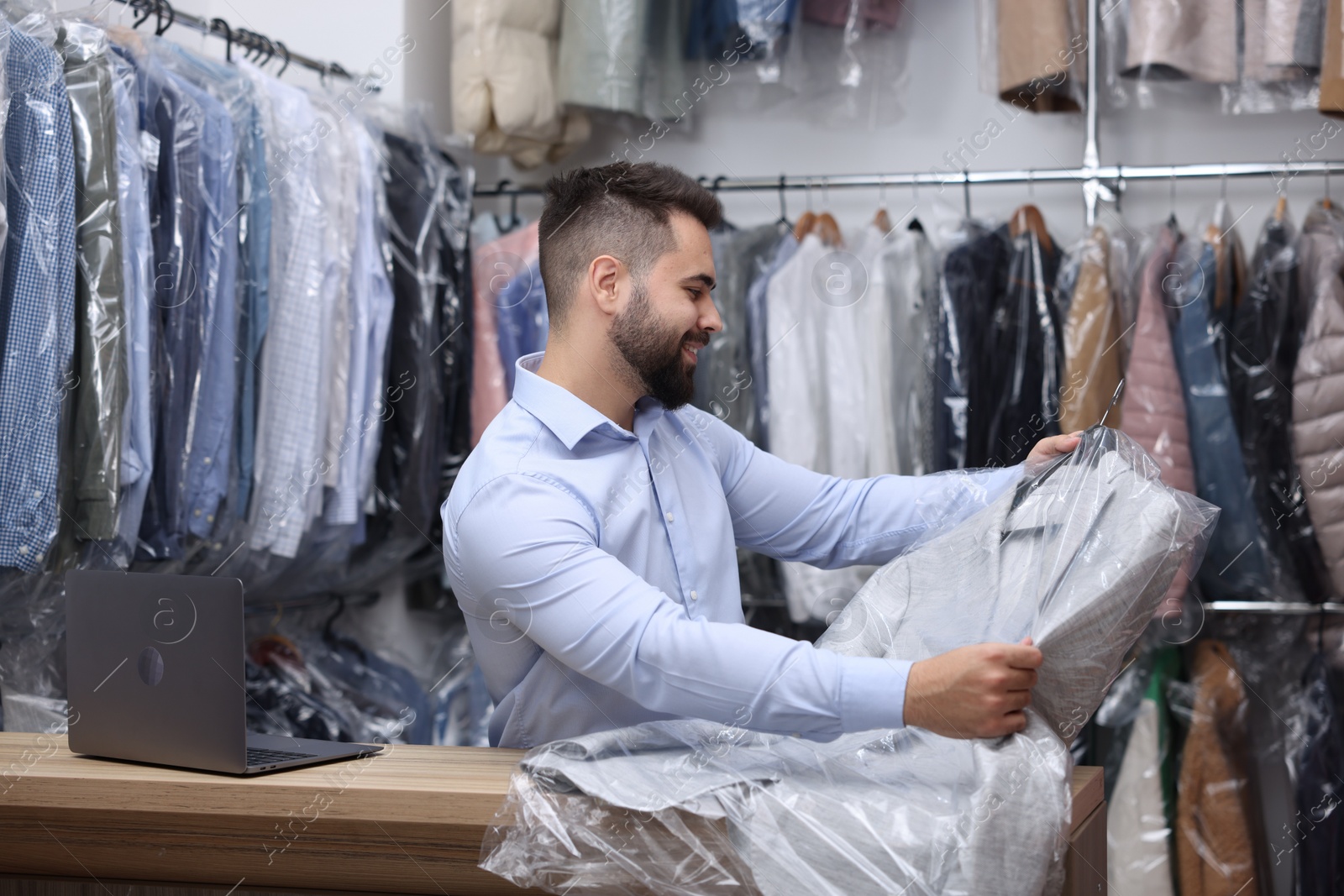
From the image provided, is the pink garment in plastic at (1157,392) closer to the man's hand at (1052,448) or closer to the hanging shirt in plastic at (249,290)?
the man's hand at (1052,448)

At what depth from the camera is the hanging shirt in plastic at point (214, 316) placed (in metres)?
2.13

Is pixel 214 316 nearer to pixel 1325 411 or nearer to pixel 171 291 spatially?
pixel 171 291

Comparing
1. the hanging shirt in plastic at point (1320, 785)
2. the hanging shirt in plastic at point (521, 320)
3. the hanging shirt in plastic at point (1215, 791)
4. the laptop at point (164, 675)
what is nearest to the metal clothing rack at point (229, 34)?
the hanging shirt in plastic at point (521, 320)

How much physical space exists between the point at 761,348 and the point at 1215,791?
4.29 ft

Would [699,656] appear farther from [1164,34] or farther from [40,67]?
[1164,34]

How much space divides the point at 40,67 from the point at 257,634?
1329 millimetres

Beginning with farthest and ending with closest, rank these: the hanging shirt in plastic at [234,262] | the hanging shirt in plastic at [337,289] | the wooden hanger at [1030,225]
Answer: the wooden hanger at [1030,225] → the hanging shirt in plastic at [337,289] → the hanging shirt in plastic at [234,262]

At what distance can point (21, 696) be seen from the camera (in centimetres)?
190

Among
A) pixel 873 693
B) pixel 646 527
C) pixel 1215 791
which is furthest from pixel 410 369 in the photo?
pixel 1215 791

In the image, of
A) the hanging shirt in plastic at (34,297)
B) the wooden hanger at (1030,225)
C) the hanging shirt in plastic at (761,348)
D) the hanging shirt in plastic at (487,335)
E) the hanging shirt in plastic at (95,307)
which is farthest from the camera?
the hanging shirt in plastic at (487,335)

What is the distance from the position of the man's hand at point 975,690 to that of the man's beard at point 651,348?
21.9 inches

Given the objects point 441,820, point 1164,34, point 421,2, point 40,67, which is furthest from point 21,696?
point 1164,34

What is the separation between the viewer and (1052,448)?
139 centimetres

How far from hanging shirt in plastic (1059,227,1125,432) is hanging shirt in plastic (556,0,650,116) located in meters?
1.17
